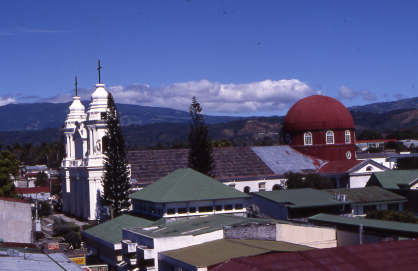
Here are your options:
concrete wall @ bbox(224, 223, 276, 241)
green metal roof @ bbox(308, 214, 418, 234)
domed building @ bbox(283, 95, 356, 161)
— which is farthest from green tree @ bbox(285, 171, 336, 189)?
concrete wall @ bbox(224, 223, 276, 241)

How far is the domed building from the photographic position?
183 feet

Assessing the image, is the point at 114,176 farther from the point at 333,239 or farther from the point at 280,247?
the point at 280,247

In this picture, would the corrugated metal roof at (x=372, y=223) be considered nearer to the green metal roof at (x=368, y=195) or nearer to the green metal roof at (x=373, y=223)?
the green metal roof at (x=373, y=223)

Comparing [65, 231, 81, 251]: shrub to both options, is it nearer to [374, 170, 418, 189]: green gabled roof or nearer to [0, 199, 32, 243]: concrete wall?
[0, 199, 32, 243]: concrete wall

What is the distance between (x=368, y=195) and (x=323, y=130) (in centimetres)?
1768

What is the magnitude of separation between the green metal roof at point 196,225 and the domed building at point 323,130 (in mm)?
30252

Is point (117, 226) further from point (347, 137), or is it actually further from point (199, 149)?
point (347, 137)

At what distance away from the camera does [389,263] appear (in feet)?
53.1

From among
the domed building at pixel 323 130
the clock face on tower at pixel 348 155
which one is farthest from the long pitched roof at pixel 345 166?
the clock face on tower at pixel 348 155

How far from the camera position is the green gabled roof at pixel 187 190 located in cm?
2936

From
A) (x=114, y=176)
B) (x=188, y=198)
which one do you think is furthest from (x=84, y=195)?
(x=188, y=198)

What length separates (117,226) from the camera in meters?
30.8

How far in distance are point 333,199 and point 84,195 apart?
76.3 ft

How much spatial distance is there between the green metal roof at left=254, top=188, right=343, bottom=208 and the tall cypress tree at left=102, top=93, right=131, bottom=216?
1143cm
